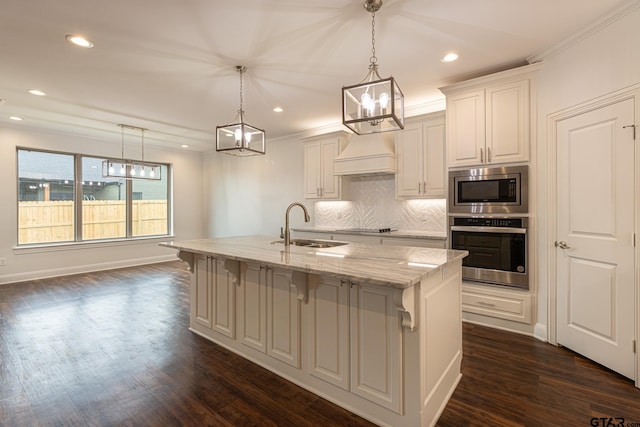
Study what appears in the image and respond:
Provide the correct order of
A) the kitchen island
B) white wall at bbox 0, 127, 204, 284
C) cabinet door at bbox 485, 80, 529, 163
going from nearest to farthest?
1. the kitchen island
2. cabinet door at bbox 485, 80, 529, 163
3. white wall at bbox 0, 127, 204, 284

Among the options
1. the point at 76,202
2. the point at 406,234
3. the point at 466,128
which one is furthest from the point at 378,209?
the point at 76,202

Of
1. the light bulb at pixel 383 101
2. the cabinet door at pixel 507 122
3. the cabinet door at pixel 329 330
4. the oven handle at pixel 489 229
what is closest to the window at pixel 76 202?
the cabinet door at pixel 329 330

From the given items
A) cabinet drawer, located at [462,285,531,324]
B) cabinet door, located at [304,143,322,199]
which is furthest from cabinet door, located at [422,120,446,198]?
cabinet door, located at [304,143,322,199]

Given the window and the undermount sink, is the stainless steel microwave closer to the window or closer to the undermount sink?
the undermount sink

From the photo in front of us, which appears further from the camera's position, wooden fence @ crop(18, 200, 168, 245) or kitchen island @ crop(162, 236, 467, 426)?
wooden fence @ crop(18, 200, 168, 245)

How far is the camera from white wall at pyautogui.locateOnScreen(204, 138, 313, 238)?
6145 millimetres

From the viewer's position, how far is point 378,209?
5004 mm

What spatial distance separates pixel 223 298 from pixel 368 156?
274 centimetres

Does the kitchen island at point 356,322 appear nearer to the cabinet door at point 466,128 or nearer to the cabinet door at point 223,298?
the cabinet door at point 223,298

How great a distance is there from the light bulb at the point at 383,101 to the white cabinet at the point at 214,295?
1730 mm

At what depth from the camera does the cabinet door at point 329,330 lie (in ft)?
6.64

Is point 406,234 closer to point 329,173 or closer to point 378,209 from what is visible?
point 378,209

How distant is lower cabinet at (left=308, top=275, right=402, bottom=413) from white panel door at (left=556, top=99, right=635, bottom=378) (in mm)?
1932

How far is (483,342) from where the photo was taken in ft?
9.74
